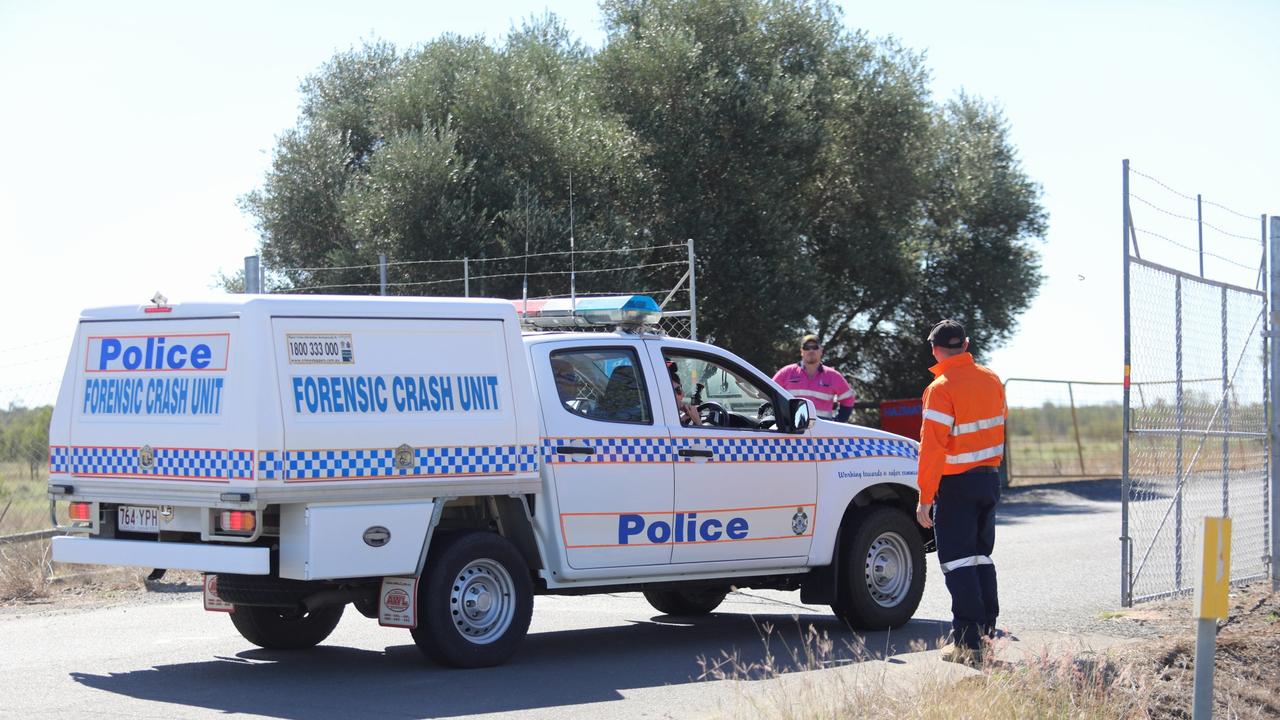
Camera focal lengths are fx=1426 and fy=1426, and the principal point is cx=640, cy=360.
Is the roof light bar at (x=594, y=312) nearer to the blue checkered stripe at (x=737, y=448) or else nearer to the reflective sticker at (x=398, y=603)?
the blue checkered stripe at (x=737, y=448)

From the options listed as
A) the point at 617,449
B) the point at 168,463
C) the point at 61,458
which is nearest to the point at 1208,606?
the point at 617,449

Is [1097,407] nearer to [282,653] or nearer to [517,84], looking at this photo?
[517,84]

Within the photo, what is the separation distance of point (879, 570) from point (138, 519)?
16.5 feet

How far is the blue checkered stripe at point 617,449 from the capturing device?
8.76 meters

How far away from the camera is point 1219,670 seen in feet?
26.3

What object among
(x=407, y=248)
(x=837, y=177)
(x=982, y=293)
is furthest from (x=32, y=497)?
(x=982, y=293)

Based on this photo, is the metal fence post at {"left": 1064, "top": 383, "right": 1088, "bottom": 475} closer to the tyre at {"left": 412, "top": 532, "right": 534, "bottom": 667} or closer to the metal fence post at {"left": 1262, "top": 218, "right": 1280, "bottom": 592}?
the metal fence post at {"left": 1262, "top": 218, "right": 1280, "bottom": 592}

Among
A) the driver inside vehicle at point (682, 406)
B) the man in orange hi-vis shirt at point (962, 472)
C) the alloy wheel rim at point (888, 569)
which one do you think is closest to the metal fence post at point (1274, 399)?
the alloy wheel rim at point (888, 569)

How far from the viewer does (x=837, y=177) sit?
25.7 metres

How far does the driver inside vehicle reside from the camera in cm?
948

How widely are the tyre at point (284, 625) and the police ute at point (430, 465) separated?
2 cm

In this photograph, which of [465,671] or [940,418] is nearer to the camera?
[465,671]

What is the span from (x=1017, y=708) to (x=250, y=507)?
4.01 meters

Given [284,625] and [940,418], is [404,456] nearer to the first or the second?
[284,625]
